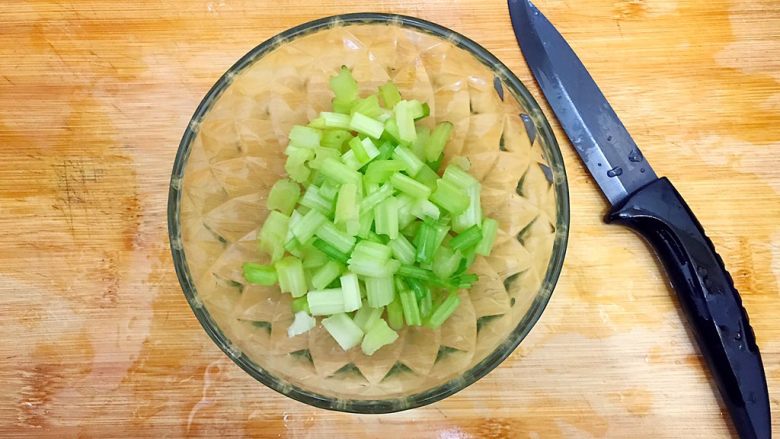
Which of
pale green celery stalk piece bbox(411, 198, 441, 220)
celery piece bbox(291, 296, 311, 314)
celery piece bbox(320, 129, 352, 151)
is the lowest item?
celery piece bbox(291, 296, 311, 314)

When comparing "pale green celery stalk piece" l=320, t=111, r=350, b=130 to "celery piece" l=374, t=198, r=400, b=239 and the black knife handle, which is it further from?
the black knife handle

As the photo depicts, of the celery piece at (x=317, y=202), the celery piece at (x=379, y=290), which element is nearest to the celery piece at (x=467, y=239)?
the celery piece at (x=379, y=290)

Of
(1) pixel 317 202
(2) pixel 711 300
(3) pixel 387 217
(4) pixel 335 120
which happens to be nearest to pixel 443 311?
(3) pixel 387 217

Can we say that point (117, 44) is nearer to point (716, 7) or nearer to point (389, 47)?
point (389, 47)

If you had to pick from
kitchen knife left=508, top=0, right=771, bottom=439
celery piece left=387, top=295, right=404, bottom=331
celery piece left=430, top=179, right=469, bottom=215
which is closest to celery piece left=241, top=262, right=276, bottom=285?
celery piece left=387, top=295, right=404, bottom=331

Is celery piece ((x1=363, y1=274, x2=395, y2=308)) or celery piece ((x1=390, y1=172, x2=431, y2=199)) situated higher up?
celery piece ((x1=390, y1=172, x2=431, y2=199))

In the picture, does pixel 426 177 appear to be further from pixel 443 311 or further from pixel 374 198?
pixel 443 311
